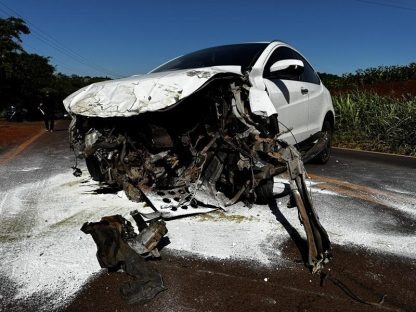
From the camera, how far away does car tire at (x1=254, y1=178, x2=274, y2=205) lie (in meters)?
4.18

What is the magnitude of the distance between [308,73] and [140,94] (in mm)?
3089

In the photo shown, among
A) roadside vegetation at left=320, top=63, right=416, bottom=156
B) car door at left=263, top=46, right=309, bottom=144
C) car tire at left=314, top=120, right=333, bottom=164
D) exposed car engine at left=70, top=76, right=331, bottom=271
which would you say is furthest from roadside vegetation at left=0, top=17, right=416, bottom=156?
exposed car engine at left=70, top=76, right=331, bottom=271

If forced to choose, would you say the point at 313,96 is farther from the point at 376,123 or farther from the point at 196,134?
the point at 376,123

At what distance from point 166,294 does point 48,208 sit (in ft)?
7.58

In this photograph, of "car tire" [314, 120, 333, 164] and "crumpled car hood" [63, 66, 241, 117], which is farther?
"car tire" [314, 120, 333, 164]

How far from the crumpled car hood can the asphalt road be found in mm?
1058

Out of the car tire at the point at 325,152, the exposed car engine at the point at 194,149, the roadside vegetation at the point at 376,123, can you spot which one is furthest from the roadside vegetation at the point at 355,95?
the exposed car engine at the point at 194,149

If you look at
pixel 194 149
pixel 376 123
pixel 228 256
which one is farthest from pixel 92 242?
pixel 376 123

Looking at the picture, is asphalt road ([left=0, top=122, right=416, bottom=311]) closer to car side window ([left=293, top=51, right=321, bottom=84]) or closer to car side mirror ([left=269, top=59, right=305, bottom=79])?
car side mirror ([left=269, top=59, right=305, bottom=79])

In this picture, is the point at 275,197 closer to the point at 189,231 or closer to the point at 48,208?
the point at 189,231

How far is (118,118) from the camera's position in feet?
13.8

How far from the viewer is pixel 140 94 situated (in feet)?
12.7

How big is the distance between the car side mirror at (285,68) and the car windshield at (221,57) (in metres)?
0.25

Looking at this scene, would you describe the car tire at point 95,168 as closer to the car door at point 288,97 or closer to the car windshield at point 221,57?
the car windshield at point 221,57
